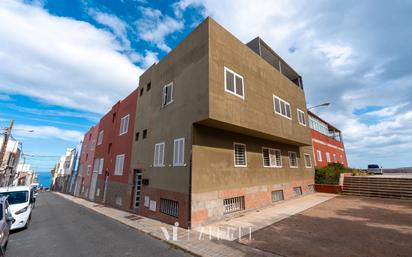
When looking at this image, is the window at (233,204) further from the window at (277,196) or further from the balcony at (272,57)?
the balcony at (272,57)

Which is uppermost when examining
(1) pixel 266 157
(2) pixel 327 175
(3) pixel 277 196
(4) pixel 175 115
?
(4) pixel 175 115

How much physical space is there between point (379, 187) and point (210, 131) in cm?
1819

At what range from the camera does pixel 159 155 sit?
41.4ft

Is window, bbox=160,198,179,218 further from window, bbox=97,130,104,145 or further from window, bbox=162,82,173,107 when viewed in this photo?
window, bbox=97,130,104,145

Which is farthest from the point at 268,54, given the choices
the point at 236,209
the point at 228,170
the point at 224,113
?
the point at 236,209

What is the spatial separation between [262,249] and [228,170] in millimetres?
5120

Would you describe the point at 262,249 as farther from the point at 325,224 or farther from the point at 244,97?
the point at 244,97

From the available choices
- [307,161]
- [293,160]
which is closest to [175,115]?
[293,160]

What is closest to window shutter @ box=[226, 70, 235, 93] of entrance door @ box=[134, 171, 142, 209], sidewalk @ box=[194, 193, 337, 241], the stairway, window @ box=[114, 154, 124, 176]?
sidewalk @ box=[194, 193, 337, 241]

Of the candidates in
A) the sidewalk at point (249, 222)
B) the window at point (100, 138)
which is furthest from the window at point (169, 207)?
the window at point (100, 138)

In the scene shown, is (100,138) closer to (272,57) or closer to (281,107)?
(281,107)

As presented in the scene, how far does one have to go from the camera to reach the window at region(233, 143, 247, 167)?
12.2 metres

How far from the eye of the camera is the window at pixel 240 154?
1221 centimetres

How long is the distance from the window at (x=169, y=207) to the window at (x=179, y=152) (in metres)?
2.24
